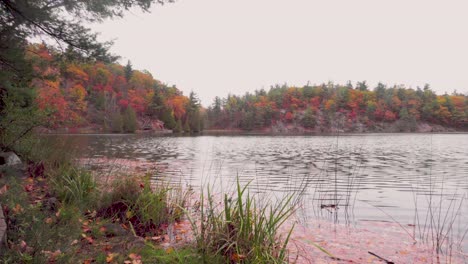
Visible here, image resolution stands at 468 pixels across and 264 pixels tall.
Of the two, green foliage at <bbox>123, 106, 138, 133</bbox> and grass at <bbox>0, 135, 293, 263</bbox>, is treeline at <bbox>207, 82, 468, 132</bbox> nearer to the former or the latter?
green foliage at <bbox>123, 106, 138, 133</bbox>

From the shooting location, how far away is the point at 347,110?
134250 millimetres

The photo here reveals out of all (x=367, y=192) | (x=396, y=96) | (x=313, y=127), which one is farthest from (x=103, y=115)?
(x=396, y=96)

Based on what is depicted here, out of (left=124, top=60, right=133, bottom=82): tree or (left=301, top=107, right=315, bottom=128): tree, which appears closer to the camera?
Answer: (left=124, top=60, right=133, bottom=82): tree

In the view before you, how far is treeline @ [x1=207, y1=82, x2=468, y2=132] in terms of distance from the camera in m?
127

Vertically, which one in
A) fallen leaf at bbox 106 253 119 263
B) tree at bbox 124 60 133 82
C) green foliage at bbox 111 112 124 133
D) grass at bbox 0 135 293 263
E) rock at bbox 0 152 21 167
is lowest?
fallen leaf at bbox 106 253 119 263

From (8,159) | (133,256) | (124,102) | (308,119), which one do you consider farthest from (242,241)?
(308,119)

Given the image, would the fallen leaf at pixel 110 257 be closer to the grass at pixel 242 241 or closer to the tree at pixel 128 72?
the grass at pixel 242 241

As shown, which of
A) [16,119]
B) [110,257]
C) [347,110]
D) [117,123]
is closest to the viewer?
[110,257]

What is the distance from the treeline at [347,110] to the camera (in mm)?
126812

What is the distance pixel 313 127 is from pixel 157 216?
136 metres

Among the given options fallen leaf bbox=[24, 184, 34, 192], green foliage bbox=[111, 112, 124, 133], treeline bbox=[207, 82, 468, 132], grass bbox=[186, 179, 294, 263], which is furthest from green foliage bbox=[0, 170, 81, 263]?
treeline bbox=[207, 82, 468, 132]

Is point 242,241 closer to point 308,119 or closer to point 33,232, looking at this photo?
point 33,232

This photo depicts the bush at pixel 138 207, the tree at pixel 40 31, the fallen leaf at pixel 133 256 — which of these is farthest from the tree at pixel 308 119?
the fallen leaf at pixel 133 256

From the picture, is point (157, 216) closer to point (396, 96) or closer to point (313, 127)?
point (313, 127)
